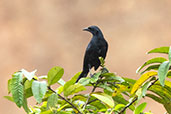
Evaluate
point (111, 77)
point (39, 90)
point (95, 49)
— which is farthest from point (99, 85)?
point (95, 49)

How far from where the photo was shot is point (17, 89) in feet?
2.46

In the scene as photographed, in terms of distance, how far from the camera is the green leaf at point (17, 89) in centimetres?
73

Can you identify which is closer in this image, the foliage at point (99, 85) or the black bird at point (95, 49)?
the foliage at point (99, 85)

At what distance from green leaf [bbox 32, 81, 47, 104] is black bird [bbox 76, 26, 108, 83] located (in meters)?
0.85

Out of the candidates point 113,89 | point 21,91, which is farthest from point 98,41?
point 21,91

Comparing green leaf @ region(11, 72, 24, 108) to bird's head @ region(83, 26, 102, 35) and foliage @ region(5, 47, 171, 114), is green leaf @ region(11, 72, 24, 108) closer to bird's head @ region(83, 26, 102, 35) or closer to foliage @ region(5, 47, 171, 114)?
foliage @ region(5, 47, 171, 114)

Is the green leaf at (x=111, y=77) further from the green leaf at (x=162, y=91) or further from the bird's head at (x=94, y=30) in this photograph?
the bird's head at (x=94, y=30)

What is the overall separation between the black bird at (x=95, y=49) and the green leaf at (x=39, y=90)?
850mm

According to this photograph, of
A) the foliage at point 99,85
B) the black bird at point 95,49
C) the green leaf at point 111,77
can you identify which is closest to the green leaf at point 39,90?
the foliage at point 99,85

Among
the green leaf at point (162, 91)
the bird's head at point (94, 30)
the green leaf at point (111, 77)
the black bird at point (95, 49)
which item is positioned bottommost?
the green leaf at point (162, 91)

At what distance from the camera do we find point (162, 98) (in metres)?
0.81

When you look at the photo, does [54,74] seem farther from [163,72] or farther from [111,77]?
[163,72]

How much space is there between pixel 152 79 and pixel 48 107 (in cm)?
27

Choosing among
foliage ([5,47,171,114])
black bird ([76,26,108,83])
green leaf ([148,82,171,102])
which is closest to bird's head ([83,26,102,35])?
black bird ([76,26,108,83])
